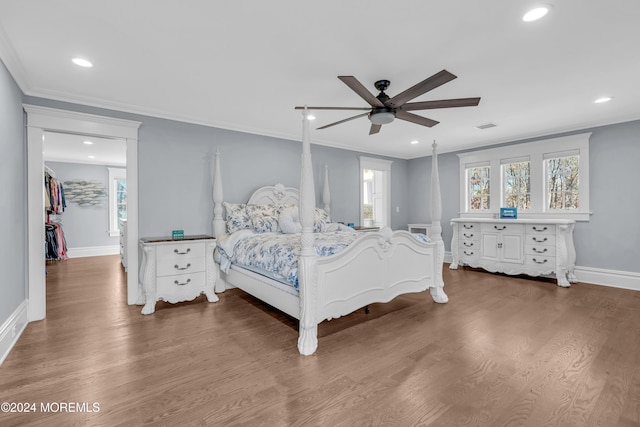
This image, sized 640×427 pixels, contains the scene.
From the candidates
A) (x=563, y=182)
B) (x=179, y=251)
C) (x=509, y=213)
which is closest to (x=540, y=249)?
(x=509, y=213)

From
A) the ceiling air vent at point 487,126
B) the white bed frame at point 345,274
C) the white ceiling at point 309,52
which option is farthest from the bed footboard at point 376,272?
the ceiling air vent at point 487,126

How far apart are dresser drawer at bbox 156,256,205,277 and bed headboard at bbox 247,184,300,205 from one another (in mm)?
1248

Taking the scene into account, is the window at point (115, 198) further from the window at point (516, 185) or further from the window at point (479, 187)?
the window at point (516, 185)

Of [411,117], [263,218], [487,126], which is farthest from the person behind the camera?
[487,126]

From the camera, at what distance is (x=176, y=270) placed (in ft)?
11.5

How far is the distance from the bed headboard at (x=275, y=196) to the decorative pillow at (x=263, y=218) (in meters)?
0.22

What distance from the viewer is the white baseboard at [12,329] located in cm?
228

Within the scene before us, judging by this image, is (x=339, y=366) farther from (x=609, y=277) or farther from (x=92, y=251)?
(x=92, y=251)

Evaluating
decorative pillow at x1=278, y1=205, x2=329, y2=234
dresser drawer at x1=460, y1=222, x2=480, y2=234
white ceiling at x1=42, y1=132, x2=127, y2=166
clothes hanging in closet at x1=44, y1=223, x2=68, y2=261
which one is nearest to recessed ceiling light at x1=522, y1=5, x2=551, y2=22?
decorative pillow at x1=278, y1=205, x2=329, y2=234

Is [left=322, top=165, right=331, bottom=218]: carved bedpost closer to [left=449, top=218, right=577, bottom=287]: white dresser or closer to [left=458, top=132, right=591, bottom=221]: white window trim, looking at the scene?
[left=449, top=218, right=577, bottom=287]: white dresser

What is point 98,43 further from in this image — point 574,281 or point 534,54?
point 574,281

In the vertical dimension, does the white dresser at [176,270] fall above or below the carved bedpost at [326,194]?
below

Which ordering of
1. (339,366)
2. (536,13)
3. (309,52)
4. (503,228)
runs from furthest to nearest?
(503,228) < (309,52) < (339,366) < (536,13)

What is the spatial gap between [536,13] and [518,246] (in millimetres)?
3831
